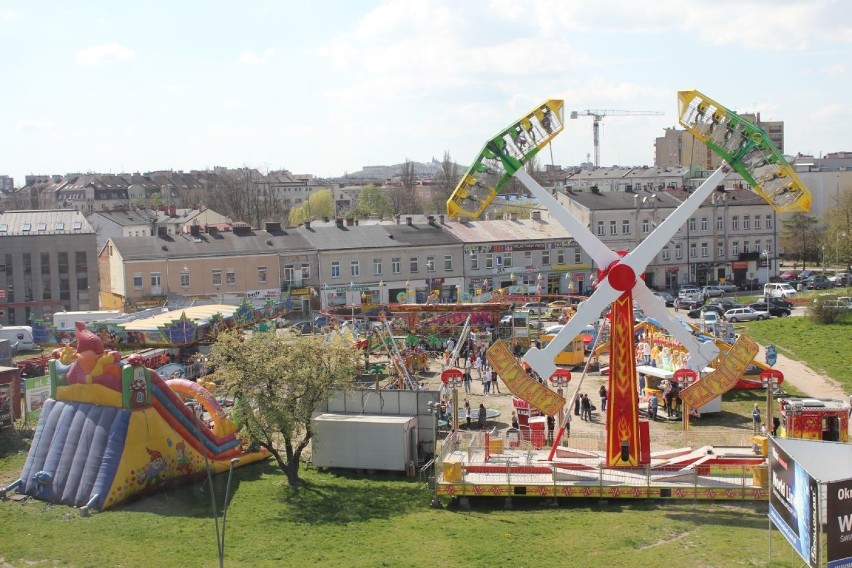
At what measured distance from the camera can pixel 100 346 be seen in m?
27.6

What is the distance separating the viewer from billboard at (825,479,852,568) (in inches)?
630

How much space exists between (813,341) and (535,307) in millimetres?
16204

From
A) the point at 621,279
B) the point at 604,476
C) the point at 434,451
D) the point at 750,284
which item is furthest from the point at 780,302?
the point at 621,279

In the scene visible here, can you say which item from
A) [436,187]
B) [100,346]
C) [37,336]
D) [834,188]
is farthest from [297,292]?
[436,187]

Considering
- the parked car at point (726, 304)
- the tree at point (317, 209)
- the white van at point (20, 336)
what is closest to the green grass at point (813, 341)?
the parked car at point (726, 304)

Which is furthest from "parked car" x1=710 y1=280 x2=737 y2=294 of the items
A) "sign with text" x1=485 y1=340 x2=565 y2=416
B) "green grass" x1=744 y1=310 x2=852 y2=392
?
"sign with text" x1=485 y1=340 x2=565 y2=416

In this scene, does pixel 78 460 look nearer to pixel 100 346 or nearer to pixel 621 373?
pixel 100 346

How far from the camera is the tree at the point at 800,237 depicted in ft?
290

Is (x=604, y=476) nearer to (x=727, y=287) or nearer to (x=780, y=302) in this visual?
(x=780, y=302)

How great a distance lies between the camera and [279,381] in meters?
27.3

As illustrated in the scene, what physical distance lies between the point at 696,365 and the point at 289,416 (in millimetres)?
10435

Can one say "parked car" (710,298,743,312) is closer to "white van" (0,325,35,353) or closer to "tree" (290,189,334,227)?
"white van" (0,325,35,353)

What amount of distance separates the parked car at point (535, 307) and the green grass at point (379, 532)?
103 feet

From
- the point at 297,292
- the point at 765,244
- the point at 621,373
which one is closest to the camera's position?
the point at 621,373
